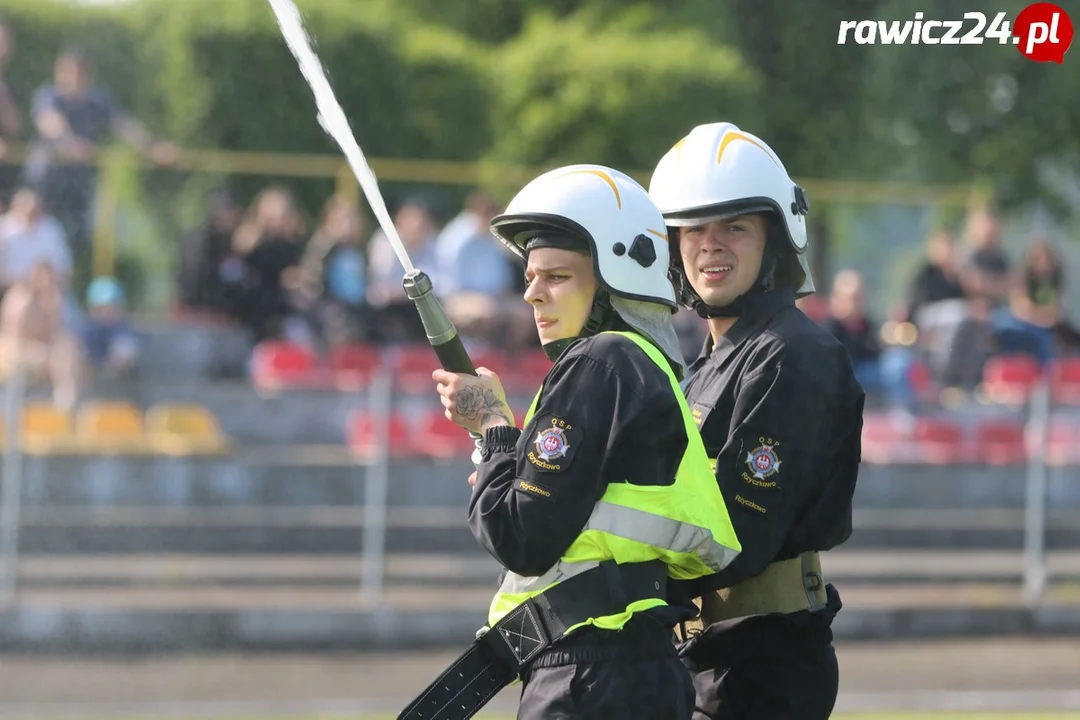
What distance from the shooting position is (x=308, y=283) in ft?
47.9

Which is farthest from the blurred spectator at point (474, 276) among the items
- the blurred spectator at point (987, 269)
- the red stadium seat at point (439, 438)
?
the blurred spectator at point (987, 269)

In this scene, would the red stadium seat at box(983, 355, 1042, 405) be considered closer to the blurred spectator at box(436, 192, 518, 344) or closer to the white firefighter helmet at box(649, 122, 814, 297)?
the blurred spectator at box(436, 192, 518, 344)

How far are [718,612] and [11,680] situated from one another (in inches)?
288

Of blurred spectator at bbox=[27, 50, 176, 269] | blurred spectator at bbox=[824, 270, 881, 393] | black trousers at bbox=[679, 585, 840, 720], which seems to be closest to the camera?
black trousers at bbox=[679, 585, 840, 720]

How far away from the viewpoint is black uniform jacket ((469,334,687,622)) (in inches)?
135

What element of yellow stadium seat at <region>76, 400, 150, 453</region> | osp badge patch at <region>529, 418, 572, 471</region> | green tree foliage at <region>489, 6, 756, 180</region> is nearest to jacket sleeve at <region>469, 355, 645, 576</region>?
osp badge patch at <region>529, 418, 572, 471</region>

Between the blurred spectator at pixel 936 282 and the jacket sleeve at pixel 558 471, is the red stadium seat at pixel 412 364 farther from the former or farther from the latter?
the jacket sleeve at pixel 558 471

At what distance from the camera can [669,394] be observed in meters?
3.51

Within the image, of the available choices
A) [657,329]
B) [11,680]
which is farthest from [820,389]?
[11,680]

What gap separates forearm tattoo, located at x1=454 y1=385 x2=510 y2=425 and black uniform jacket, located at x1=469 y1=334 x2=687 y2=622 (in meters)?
0.16

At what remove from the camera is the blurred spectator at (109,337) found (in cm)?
1364

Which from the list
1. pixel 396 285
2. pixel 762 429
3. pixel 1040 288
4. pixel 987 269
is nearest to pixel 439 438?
pixel 396 285

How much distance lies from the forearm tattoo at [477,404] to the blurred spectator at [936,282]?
1274cm

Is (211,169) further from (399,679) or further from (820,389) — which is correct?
(820,389)
